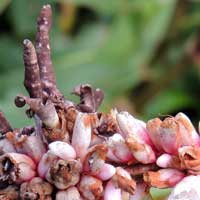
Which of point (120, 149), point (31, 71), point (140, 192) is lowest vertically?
point (140, 192)

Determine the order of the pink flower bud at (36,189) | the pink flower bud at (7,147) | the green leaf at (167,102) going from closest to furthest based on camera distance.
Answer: the pink flower bud at (36,189) → the pink flower bud at (7,147) → the green leaf at (167,102)

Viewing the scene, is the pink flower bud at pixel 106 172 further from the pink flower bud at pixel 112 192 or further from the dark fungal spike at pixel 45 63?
the dark fungal spike at pixel 45 63

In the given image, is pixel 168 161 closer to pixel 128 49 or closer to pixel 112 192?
pixel 112 192

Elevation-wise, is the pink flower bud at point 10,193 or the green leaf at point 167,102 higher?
the green leaf at point 167,102

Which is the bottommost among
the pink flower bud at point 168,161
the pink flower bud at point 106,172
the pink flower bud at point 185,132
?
the pink flower bud at point 106,172

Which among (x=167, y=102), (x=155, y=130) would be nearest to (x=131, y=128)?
(x=155, y=130)

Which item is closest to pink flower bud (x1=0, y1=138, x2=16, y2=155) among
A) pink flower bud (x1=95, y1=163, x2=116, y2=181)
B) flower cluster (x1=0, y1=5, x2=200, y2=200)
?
flower cluster (x1=0, y1=5, x2=200, y2=200)

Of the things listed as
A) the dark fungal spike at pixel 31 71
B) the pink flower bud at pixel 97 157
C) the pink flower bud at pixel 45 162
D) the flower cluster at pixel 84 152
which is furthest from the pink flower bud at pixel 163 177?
the dark fungal spike at pixel 31 71
